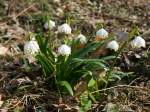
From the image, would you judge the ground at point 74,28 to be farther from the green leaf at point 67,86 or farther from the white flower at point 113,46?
the white flower at point 113,46

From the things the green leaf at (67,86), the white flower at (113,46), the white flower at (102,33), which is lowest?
the green leaf at (67,86)

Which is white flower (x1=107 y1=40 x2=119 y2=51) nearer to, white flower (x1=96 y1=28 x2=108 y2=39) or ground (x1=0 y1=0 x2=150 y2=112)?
white flower (x1=96 y1=28 x2=108 y2=39)

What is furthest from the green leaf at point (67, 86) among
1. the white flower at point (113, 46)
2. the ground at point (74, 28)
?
the white flower at point (113, 46)

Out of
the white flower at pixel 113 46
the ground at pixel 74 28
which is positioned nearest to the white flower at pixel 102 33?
the white flower at pixel 113 46

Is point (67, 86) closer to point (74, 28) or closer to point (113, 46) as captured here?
point (113, 46)

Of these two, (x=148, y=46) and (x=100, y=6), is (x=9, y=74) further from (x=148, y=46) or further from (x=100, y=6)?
(x=100, y=6)

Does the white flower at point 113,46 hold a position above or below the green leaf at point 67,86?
above

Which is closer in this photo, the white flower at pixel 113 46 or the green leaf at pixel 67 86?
the green leaf at pixel 67 86

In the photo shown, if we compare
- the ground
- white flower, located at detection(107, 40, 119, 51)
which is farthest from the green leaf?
white flower, located at detection(107, 40, 119, 51)

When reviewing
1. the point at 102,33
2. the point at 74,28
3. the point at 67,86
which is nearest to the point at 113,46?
the point at 102,33
